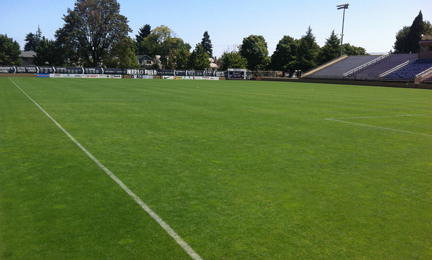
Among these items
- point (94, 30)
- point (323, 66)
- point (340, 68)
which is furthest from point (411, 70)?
point (94, 30)

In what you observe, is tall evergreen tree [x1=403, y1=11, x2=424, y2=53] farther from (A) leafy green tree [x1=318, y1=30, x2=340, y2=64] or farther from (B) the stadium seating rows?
(B) the stadium seating rows

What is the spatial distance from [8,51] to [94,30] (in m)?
34.6

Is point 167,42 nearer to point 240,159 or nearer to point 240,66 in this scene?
point 240,66

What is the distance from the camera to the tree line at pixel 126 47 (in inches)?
3002

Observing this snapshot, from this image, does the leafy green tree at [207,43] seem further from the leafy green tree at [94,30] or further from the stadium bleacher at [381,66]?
the stadium bleacher at [381,66]

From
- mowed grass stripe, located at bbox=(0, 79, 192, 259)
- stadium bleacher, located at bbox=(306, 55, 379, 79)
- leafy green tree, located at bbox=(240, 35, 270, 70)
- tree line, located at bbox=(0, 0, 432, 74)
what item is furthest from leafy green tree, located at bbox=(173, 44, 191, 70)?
mowed grass stripe, located at bbox=(0, 79, 192, 259)

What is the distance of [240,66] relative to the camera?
303 feet

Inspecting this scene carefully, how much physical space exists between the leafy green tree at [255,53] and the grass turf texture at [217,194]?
92.8m

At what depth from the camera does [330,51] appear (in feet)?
246

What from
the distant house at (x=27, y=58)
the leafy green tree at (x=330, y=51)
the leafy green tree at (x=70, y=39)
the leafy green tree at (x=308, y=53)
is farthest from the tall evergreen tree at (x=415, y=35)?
the distant house at (x=27, y=58)

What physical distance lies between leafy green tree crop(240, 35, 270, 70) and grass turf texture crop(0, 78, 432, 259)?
92.8m

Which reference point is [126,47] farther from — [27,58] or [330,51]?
[27,58]

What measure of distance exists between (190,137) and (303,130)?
383cm

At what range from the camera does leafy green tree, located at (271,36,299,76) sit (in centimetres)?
9038
